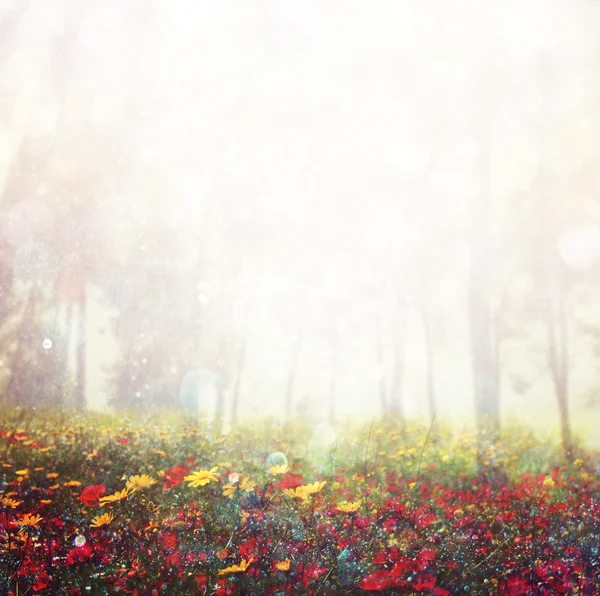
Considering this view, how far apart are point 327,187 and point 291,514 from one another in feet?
7.84

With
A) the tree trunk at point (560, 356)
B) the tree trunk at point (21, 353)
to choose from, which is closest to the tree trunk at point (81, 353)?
the tree trunk at point (21, 353)

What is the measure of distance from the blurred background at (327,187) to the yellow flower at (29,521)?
1.29 metres

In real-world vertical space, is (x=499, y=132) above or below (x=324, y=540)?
above

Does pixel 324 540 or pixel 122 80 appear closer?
pixel 324 540

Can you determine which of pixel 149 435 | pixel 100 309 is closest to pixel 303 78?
pixel 100 309

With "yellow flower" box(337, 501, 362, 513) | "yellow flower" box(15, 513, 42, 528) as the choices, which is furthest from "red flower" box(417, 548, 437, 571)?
"yellow flower" box(15, 513, 42, 528)

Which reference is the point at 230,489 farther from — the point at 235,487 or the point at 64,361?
the point at 64,361

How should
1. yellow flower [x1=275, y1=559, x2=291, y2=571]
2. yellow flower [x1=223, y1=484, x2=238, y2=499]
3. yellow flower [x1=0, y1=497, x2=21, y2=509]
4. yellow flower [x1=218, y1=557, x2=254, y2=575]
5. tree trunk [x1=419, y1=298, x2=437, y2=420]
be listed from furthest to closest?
1. tree trunk [x1=419, y1=298, x2=437, y2=420]
2. yellow flower [x1=0, y1=497, x2=21, y2=509]
3. yellow flower [x1=223, y1=484, x2=238, y2=499]
4. yellow flower [x1=275, y1=559, x2=291, y2=571]
5. yellow flower [x1=218, y1=557, x2=254, y2=575]

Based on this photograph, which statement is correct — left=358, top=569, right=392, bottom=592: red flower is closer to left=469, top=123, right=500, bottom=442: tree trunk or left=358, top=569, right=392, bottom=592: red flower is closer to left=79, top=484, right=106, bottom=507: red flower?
left=79, top=484, right=106, bottom=507: red flower

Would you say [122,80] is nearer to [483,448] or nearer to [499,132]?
[499,132]

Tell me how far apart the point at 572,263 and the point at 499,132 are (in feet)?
3.98

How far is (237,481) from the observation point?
276cm

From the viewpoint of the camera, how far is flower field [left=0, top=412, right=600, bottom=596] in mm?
2275

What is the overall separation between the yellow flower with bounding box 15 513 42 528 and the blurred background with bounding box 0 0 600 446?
1294 millimetres
